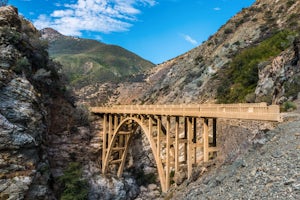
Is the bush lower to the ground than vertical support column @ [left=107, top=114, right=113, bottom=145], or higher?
higher

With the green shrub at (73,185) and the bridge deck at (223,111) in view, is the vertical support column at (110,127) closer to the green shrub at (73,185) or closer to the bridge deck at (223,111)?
the green shrub at (73,185)

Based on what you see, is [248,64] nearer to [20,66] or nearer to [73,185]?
[73,185]

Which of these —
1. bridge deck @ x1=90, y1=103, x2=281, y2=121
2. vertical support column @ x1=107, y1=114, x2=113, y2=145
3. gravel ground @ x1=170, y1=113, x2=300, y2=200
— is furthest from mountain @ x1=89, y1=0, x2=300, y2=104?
vertical support column @ x1=107, y1=114, x2=113, y2=145

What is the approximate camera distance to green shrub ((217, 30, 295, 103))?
107ft

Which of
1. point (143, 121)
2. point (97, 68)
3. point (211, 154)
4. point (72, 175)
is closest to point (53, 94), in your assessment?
point (72, 175)

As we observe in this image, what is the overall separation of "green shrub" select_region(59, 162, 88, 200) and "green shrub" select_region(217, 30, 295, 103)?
18.9 meters

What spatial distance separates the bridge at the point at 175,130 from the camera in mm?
15383

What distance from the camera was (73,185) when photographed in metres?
28.5

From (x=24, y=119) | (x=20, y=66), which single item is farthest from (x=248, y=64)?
(x=24, y=119)

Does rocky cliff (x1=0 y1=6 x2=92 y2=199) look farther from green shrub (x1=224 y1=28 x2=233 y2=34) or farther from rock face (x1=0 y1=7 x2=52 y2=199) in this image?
green shrub (x1=224 y1=28 x2=233 y2=34)

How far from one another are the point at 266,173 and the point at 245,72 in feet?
89.8

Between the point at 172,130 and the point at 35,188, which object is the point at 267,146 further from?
the point at 172,130

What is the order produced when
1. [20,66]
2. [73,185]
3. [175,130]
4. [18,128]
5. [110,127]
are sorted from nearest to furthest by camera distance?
[175,130], [18,128], [20,66], [73,185], [110,127]

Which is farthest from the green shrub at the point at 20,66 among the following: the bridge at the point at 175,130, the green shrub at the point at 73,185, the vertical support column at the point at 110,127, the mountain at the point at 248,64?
the mountain at the point at 248,64
